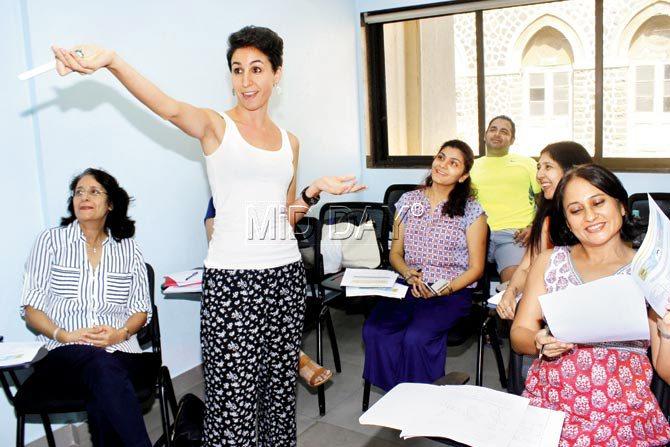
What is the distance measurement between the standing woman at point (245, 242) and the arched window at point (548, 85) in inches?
130

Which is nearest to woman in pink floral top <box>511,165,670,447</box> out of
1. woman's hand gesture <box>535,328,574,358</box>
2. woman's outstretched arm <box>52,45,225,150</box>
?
woman's hand gesture <box>535,328,574,358</box>

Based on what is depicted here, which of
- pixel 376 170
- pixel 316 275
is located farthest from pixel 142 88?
pixel 376 170

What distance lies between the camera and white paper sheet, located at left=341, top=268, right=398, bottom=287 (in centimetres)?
315

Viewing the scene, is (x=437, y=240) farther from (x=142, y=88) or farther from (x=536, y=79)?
(x=536, y=79)

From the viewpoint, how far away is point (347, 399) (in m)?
3.53

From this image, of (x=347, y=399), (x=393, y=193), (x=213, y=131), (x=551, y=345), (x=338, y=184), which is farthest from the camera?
(x=393, y=193)

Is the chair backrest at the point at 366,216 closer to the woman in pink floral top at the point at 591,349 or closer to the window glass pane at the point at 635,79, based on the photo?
the window glass pane at the point at 635,79

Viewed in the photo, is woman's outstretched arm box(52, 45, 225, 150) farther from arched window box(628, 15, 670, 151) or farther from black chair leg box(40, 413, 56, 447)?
arched window box(628, 15, 670, 151)

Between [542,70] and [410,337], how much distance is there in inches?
118

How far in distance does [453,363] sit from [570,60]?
2.57 metres

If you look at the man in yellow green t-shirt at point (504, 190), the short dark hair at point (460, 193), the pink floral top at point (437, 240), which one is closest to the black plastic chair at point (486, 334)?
the pink floral top at point (437, 240)

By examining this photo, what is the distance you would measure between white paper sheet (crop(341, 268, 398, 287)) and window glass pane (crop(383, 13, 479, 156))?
7.59 feet

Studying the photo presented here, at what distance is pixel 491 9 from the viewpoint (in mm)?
4859

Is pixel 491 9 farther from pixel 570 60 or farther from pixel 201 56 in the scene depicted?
pixel 201 56
